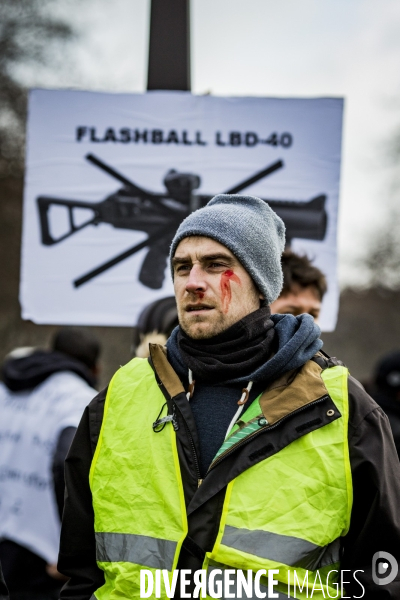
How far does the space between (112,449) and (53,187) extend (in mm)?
1916

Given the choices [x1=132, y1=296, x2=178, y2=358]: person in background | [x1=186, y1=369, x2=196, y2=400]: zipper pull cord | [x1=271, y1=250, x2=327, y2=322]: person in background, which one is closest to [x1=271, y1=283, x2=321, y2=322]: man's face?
[x1=271, y1=250, x2=327, y2=322]: person in background

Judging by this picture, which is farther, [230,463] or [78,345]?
[78,345]

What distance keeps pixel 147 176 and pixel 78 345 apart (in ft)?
2.97

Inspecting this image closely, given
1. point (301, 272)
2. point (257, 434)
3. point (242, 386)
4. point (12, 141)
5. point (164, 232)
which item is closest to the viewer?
point (257, 434)

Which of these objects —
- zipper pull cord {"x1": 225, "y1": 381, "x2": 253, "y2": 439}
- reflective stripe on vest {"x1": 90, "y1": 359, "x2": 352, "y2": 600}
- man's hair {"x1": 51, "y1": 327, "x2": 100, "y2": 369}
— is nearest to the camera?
reflective stripe on vest {"x1": 90, "y1": 359, "x2": 352, "y2": 600}

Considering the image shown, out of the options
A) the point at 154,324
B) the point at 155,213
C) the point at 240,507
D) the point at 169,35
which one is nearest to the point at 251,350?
the point at 240,507

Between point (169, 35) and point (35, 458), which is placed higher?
point (169, 35)

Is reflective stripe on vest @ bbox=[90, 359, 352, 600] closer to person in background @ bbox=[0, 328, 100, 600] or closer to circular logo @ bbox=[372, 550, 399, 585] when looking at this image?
circular logo @ bbox=[372, 550, 399, 585]

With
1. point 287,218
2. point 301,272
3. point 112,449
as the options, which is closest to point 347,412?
point 112,449

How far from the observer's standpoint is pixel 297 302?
3301 millimetres

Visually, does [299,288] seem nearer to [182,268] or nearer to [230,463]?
[182,268]

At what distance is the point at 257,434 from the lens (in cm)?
202

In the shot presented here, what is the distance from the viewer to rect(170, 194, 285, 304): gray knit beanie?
225 centimetres

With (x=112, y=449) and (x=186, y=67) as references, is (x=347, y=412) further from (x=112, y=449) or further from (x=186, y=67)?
(x=186, y=67)
